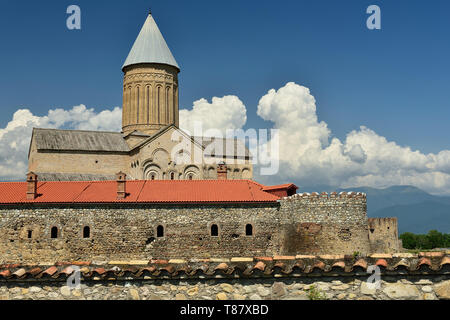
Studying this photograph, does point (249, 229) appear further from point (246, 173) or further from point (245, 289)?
point (246, 173)

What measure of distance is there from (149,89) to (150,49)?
3.98m

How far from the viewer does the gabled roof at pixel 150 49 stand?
143 feet

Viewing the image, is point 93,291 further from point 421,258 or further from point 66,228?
point 66,228

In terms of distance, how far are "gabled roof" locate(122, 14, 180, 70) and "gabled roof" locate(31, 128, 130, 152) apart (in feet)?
23.1

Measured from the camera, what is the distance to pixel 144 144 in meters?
38.7

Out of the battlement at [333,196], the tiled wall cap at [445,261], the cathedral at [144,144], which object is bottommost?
the tiled wall cap at [445,261]

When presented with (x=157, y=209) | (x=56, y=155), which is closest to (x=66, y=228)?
(x=157, y=209)

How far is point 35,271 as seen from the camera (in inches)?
307

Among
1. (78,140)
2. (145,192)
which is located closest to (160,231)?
(145,192)

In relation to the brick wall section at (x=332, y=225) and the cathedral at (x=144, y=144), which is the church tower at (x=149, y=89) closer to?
the cathedral at (x=144, y=144)

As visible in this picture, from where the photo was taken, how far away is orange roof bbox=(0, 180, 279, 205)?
24266 mm

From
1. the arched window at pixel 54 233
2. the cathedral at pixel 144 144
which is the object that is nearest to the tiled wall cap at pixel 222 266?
the arched window at pixel 54 233

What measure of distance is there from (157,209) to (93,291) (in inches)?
648
